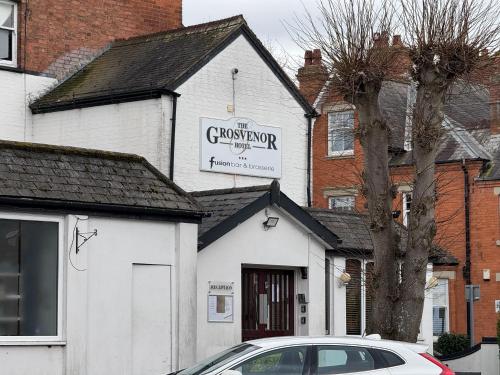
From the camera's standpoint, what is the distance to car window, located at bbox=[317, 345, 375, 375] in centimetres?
1522

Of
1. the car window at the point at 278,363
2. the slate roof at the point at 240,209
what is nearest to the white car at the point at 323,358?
the car window at the point at 278,363

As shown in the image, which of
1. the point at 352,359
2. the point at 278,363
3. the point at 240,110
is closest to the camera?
the point at 278,363

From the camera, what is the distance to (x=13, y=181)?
18547 millimetres

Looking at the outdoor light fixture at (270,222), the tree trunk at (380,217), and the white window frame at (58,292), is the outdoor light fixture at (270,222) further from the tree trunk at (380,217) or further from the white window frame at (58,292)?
the white window frame at (58,292)

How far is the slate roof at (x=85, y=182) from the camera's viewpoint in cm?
1872

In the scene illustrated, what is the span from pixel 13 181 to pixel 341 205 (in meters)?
24.2

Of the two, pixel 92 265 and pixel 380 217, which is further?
pixel 380 217

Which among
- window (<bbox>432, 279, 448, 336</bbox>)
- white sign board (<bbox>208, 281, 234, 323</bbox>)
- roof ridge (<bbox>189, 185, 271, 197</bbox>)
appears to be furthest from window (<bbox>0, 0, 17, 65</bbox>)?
window (<bbox>432, 279, 448, 336</bbox>)

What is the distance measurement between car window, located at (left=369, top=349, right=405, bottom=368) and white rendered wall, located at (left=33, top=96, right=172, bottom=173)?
1056 centimetres

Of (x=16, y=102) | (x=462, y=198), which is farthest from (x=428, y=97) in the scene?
(x=462, y=198)

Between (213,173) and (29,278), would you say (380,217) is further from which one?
(213,173)

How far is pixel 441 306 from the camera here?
133 feet

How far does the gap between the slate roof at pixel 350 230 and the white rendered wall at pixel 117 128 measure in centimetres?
353

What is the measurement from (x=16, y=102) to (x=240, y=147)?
5246 millimetres
